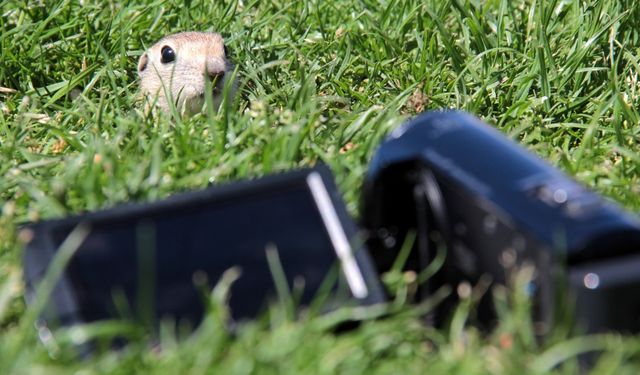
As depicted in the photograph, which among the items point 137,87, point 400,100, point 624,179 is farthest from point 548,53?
point 137,87

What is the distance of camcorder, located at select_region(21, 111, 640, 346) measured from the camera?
2156 millimetres

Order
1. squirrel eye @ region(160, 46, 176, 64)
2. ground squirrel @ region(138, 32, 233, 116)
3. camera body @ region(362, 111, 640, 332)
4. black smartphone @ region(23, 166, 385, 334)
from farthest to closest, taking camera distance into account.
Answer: squirrel eye @ region(160, 46, 176, 64) < ground squirrel @ region(138, 32, 233, 116) < black smartphone @ region(23, 166, 385, 334) < camera body @ region(362, 111, 640, 332)

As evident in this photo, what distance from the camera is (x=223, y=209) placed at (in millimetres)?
2492

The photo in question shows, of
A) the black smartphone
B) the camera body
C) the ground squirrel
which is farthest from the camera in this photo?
the ground squirrel

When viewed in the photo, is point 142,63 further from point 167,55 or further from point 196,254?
point 196,254

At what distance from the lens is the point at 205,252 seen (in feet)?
7.86

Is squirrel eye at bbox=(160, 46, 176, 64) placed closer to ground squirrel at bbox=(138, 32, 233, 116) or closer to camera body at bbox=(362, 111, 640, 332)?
ground squirrel at bbox=(138, 32, 233, 116)

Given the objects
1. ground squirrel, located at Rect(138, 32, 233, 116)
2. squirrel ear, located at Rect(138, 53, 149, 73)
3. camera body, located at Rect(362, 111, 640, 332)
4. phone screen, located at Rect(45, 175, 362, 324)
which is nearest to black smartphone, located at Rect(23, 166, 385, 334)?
phone screen, located at Rect(45, 175, 362, 324)

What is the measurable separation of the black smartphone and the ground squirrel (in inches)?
66.6

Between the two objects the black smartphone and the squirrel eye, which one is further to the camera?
the squirrel eye

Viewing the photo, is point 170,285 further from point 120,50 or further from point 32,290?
point 120,50

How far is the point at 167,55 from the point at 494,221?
2311 millimetres

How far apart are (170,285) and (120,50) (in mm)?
2061

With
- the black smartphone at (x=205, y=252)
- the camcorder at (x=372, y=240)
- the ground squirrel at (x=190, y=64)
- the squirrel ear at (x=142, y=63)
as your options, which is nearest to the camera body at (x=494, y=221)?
the camcorder at (x=372, y=240)
